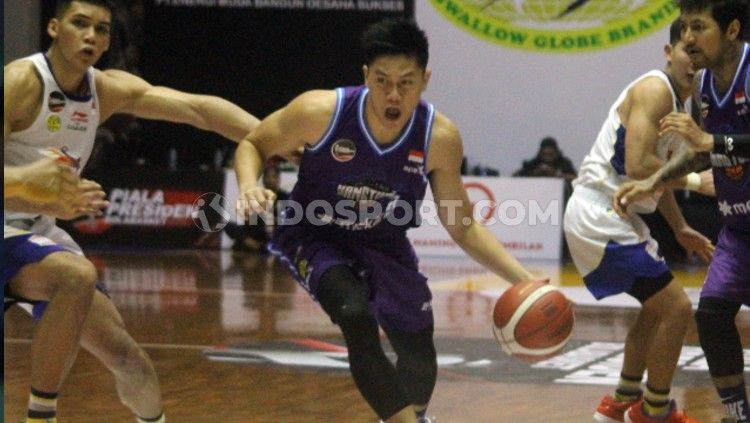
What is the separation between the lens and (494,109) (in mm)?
16984

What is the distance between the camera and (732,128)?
5828mm

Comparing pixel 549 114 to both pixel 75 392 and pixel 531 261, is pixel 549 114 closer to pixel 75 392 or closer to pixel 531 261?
pixel 531 261

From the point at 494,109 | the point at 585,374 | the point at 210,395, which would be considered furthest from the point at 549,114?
the point at 210,395

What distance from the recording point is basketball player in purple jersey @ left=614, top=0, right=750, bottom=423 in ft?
18.7

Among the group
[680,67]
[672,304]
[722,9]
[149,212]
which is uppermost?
[722,9]

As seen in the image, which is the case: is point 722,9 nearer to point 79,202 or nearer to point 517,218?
point 79,202

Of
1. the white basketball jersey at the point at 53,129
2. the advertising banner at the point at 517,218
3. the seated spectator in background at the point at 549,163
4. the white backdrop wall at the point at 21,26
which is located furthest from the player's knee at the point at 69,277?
the white backdrop wall at the point at 21,26

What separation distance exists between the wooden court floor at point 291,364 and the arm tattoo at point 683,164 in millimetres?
1515

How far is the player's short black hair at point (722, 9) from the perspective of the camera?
5.67 m

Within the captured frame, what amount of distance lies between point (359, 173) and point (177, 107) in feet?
3.34

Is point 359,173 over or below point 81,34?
below

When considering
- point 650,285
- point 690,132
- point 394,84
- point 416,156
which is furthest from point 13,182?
point 650,285

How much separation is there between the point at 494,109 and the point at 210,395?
33.6ft

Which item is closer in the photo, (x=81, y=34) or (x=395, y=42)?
(x=395, y=42)
